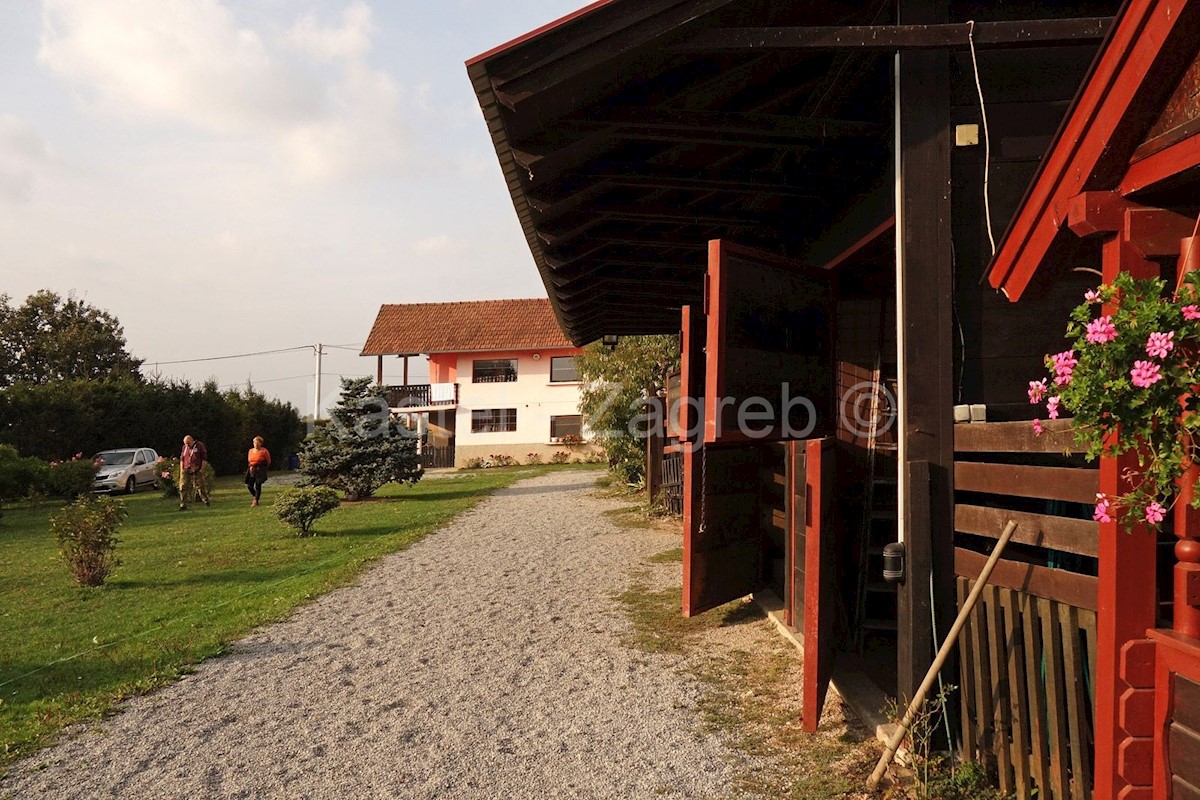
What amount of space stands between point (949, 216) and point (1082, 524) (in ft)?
5.28

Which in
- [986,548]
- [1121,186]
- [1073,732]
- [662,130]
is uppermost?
[662,130]

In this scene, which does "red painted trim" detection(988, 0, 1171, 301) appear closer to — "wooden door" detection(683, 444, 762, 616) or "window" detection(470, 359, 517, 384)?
"wooden door" detection(683, 444, 762, 616)

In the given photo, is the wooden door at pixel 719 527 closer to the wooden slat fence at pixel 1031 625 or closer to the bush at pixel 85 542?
the wooden slat fence at pixel 1031 625

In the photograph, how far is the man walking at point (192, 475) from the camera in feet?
63.8

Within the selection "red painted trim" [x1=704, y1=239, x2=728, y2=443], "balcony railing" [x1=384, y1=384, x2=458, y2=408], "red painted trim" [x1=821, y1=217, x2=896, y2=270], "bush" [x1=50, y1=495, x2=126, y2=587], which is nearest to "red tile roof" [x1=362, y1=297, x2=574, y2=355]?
"balcony railing" [x1=384, y1=384, x2=458, y2=408]

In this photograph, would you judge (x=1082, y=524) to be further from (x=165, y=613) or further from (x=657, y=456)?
(x=657, y=456)

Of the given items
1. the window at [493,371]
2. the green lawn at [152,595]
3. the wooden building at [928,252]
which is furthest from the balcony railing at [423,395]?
the wooden building at [928,252]

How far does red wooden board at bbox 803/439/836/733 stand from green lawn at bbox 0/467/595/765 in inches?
163

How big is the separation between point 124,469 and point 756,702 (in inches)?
991

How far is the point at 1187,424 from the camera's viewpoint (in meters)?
2.01

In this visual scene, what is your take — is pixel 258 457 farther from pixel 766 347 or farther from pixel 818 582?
pixel 818 582

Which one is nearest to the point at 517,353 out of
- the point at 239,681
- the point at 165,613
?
the point at 165,613

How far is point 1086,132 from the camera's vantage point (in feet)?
8.38

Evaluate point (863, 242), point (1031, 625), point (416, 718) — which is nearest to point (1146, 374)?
point (1031, 625)
